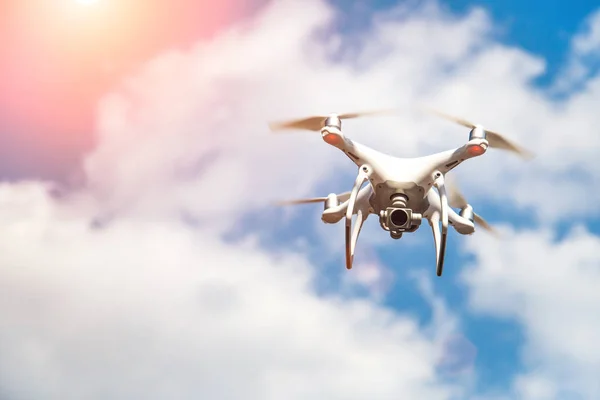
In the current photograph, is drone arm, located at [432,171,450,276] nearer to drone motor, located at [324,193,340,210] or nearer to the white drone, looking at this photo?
the white drone

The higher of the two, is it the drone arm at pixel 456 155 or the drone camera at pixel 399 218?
the drone arm at pixel 456 155

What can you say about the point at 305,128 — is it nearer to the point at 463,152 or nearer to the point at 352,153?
the point at 352,153

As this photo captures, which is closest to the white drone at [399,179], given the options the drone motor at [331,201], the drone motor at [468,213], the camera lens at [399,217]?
the camera lens at [399,217]

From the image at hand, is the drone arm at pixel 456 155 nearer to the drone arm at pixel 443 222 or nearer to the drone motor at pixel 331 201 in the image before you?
the drone arm at pixel 443 222

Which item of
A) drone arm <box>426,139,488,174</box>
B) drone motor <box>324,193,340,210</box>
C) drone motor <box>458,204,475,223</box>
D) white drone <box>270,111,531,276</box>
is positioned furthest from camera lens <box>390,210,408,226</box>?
drone motor <box>458,204,475,223</box>

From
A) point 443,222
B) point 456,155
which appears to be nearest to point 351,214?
point 443,222

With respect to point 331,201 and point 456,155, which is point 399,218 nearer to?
point 456,155

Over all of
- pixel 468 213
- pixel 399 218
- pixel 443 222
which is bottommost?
pixel 443 222

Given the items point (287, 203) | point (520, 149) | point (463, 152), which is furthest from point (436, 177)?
point (287, 203)
